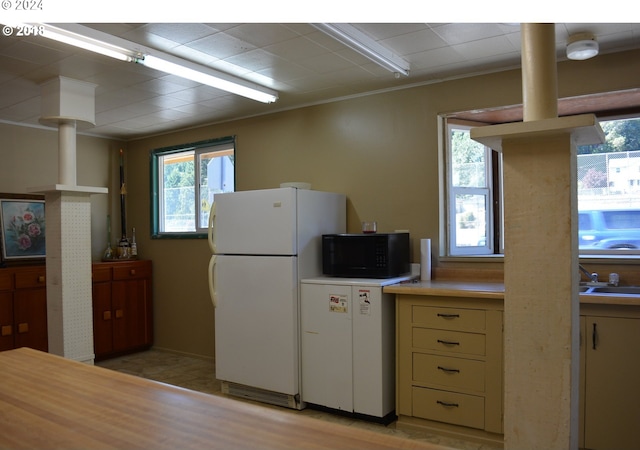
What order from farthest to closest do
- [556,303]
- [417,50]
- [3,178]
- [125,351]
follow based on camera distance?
1. [125,351]
2. [3,178]
3. [417,50]
4. [556,303]

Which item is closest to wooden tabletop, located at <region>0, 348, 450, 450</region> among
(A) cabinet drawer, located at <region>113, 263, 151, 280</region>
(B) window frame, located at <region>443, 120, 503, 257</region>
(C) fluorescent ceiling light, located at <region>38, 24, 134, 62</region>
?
(C) fluorescent ceiling light, located at <region>38, 24, 134, 62</region>

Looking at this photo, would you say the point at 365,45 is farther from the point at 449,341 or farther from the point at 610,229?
the point at 610,229

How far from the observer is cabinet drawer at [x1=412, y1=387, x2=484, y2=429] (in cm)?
297

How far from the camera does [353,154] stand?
410 cm

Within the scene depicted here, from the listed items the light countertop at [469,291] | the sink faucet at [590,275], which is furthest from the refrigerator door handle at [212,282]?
the sink faucet at [590,275]

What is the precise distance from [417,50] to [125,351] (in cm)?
431

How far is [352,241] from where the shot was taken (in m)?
3.60

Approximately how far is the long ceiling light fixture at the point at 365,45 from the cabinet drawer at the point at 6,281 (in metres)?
3.57

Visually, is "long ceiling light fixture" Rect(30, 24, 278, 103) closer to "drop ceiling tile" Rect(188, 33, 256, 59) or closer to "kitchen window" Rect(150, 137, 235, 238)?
"drop ceiling tile" Rect(188, 33, 256, 59)

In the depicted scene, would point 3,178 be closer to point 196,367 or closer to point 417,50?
point 196,367

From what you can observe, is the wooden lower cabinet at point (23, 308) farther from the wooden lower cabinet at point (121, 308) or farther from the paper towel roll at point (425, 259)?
the paper towel roll at point (425, 259)

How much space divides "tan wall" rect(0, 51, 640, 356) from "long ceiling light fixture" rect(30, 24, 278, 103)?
0.69 metres

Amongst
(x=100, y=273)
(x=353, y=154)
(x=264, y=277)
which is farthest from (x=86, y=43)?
(x=100, y=273)
